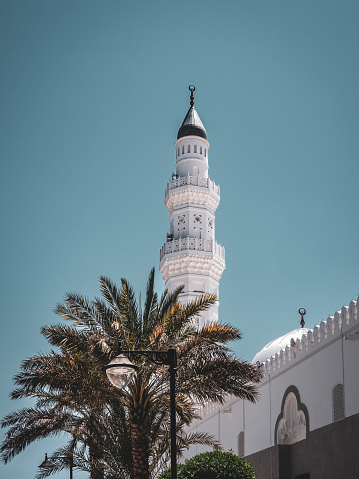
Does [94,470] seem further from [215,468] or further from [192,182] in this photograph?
[192,182]

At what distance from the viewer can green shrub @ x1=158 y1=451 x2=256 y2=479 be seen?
15656 millimetres

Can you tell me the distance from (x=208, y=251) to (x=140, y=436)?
20504 millimetres

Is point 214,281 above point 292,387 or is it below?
above

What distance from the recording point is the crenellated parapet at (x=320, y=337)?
640 inches

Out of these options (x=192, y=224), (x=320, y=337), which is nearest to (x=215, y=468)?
(x=320, y=337)

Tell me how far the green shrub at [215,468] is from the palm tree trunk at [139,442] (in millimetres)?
879

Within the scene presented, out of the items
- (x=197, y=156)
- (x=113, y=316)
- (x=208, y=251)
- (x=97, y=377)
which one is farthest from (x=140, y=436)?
(x=197, y=156)

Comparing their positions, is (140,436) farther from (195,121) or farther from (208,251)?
(195,121)

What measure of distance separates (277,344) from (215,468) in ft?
35.5

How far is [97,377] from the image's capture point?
15.2m

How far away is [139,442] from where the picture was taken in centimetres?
1544

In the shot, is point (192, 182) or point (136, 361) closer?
point (136, 361)

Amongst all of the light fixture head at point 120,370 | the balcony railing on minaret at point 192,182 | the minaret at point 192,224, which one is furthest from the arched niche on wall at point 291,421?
the balcony railing on minaret at point 192,182

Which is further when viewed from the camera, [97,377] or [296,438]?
[296,438]
